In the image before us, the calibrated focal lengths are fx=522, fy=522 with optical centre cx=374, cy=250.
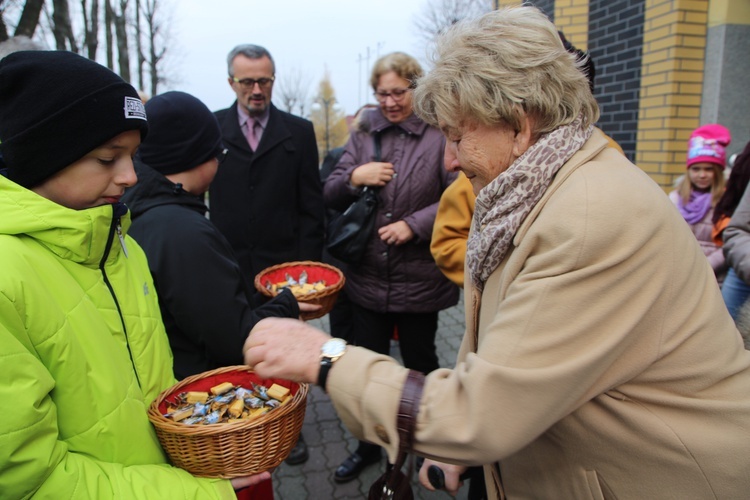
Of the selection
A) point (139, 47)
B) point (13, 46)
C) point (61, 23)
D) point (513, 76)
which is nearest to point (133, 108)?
point (513, 76)

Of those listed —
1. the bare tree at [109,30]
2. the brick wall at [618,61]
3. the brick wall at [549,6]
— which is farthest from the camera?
the bare tree at [109,30]

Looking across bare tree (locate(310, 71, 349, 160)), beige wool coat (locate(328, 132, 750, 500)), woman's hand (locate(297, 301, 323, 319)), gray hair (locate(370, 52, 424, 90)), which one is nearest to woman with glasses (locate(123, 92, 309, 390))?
woman's hand (locate(297, 301, 323, 319))

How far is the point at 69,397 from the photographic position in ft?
3.92

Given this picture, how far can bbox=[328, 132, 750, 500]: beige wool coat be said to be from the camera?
43.3 inches

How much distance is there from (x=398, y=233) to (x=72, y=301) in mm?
1987

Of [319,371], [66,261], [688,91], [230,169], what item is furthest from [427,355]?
[688,91]

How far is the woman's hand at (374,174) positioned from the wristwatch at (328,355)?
1.92 meters

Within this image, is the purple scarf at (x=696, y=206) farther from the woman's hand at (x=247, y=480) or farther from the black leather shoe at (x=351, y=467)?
the woman's hand at (x=247, y=480)

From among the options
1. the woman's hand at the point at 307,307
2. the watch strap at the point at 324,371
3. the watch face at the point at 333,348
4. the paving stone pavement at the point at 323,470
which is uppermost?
the watch face at the point at 333,348

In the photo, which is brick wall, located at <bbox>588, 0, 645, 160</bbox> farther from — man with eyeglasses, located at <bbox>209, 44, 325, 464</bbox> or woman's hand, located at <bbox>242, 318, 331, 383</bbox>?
woman's hand, located at <bbox>242, 318, 331, 383</bbox>

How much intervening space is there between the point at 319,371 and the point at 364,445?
89.8 inches

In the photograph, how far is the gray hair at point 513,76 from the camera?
1265mm

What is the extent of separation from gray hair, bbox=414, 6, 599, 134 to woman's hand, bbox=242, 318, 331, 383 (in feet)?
2.29

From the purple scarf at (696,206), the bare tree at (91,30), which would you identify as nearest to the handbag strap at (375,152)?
the purple scarf at (696,206)
